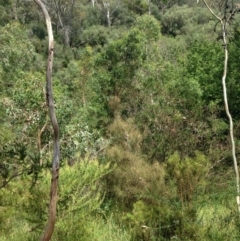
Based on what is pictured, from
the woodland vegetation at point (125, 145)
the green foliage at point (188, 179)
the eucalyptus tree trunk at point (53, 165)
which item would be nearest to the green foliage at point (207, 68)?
the woodland vegetation at point (125, 145)

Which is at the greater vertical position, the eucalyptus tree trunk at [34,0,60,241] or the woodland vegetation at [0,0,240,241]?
the eucalyptus tree trunk at [34,0,60,241]

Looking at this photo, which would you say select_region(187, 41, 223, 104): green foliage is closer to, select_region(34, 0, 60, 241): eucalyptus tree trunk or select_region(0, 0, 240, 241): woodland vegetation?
select_region(0, 0, 240, 241): woodland vegetation

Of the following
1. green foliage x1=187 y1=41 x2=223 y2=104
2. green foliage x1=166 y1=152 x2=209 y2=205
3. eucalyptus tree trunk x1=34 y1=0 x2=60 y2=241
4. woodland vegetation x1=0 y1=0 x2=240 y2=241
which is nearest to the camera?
eucalyptus tree trunk x1=34 y1=0 x2=60 y2=241

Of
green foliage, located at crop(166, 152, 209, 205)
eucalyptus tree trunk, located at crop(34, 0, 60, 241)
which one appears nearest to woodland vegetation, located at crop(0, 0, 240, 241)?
green foliage, located at crop(166, 152, 209, 205)

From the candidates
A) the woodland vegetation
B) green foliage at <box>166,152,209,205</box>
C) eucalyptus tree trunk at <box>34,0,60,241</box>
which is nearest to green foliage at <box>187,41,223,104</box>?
the woodland vegetation

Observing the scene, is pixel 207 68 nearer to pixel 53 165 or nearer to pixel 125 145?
pixel 125 145

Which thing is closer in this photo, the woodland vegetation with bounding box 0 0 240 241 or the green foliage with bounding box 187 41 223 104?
the woodland vegetation with bounding box 0 0 240 241

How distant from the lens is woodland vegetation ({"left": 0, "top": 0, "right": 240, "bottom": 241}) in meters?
5.57

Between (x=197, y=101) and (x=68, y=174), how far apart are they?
25.3ft

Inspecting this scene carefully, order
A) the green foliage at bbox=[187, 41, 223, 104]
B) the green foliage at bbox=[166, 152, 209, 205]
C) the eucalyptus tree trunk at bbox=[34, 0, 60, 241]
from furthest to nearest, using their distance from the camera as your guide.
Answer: the green foliage at bbox=[187, 41, 223, 104] → the green foliage at bbox=[166, 152, 209, 205] → the eucalyptus tree trunk at bbox=[34, 0, 60, 241]

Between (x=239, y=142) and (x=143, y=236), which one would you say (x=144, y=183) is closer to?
(x=143, y=236)

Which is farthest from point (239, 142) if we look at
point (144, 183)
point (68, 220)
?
point (68, 220)

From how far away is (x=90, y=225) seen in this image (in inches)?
238

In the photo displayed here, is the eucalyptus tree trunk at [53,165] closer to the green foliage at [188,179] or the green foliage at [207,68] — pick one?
the green foliage at [188,179]
